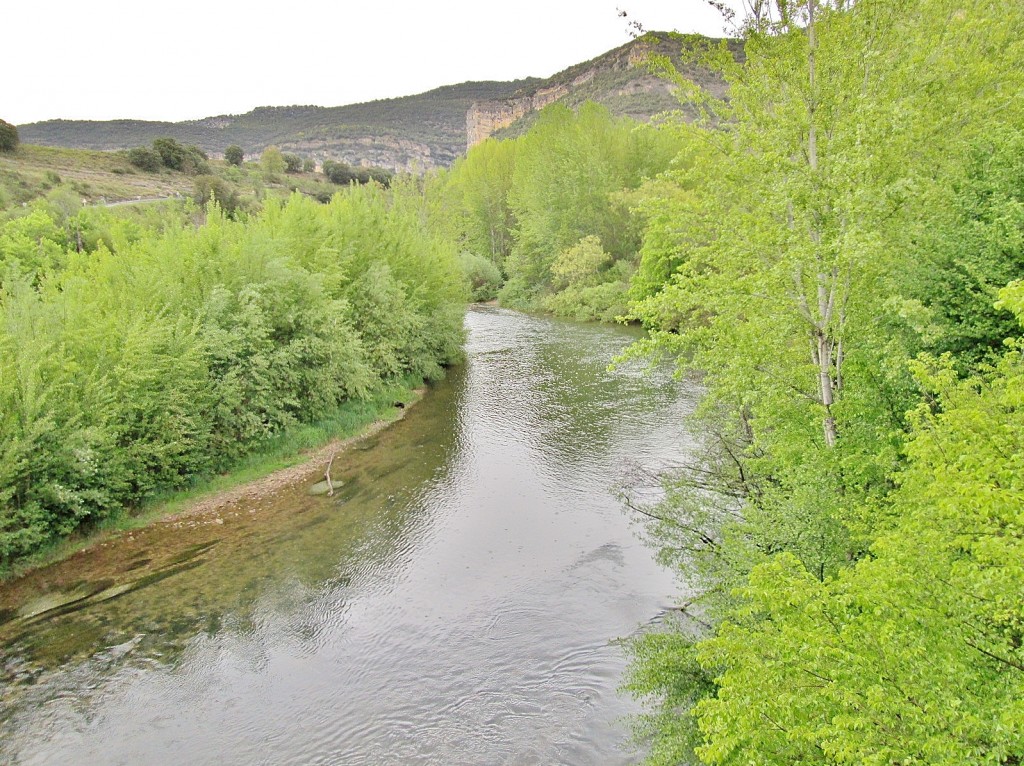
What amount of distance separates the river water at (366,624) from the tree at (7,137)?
6503 cm

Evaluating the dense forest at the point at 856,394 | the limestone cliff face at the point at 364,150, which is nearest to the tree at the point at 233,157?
the limestone cliff face at the point at 364,150

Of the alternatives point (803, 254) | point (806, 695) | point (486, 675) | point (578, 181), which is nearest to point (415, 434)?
point (486, 675)

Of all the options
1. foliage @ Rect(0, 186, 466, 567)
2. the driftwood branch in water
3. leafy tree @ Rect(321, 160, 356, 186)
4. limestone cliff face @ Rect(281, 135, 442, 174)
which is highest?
limestone cliff face @ Rect(281, 135, 442, 174)

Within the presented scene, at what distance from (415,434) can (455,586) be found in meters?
11.3

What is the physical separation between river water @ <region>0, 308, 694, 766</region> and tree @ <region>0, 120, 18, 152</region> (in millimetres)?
65029

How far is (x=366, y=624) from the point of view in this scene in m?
13.6

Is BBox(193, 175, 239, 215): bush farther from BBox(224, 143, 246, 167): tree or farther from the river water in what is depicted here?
the river water

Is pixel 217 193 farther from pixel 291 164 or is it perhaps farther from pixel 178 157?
pixel 291 164

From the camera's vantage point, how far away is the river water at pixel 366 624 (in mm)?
10383

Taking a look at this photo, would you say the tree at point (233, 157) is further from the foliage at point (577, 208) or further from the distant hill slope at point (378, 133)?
the foliage at point (577, 208)

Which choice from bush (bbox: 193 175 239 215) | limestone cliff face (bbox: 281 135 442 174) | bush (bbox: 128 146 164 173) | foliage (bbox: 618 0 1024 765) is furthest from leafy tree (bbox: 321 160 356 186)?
foliage (bbox: 618 0 1024 765)

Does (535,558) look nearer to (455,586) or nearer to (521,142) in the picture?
(455,586)

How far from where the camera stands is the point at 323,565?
16.0 m

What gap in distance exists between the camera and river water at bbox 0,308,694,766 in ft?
34.1
